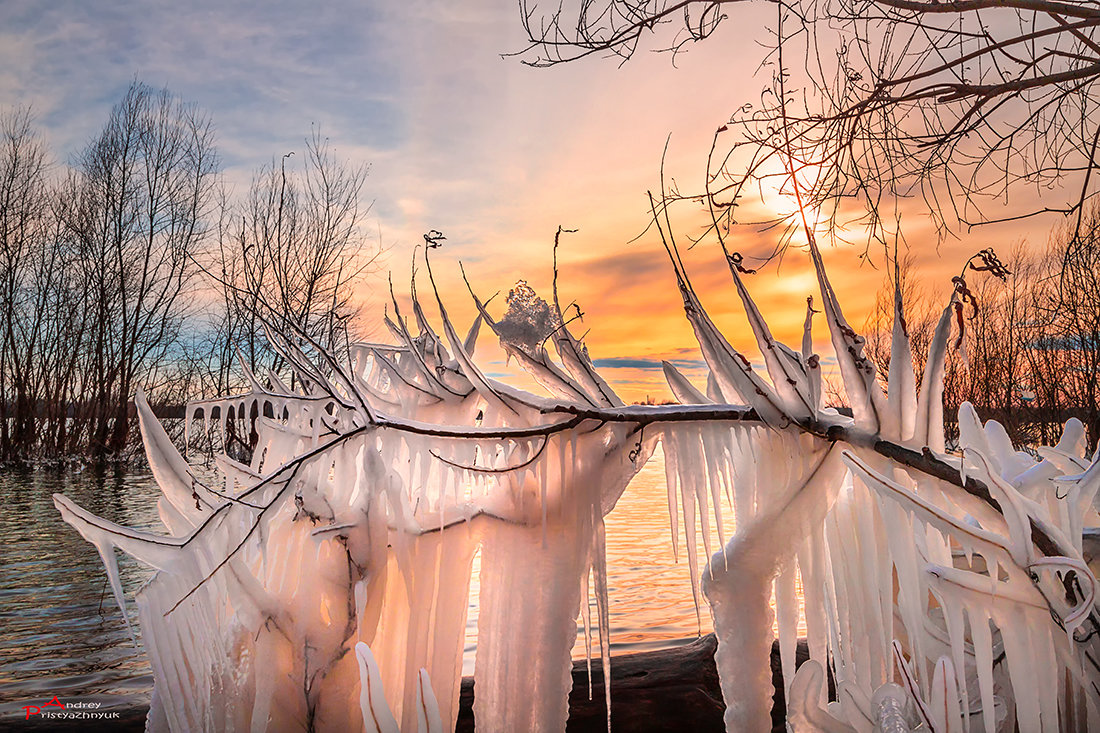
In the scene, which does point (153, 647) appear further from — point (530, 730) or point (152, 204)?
point (152, 204)

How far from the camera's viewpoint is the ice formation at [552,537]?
184cm

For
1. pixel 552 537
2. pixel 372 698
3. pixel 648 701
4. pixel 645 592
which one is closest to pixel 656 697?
pixel 648 701

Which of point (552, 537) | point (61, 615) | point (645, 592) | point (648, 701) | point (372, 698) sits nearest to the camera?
point (372, 698)

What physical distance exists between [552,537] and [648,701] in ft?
4.95

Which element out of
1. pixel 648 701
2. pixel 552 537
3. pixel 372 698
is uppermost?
pixel 552 537

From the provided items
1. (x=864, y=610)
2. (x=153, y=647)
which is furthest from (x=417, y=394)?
(x=864, y=610)

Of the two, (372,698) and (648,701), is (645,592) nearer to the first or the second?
(648,701)

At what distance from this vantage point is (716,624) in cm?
204

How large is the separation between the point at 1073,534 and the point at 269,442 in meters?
2.78

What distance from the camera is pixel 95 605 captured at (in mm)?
7246

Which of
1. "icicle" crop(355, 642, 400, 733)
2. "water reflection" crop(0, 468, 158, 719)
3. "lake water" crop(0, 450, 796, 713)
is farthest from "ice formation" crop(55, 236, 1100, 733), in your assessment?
"water reflection" crop(0, 468, 158, 719)

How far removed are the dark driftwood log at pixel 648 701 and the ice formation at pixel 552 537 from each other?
0.92 meters

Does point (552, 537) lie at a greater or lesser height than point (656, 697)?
greater

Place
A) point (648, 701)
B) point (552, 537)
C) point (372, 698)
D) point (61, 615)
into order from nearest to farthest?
1. point (372, 698)
2. point (552, 537)
3. point (648, 701)
4. point (61, 615)
